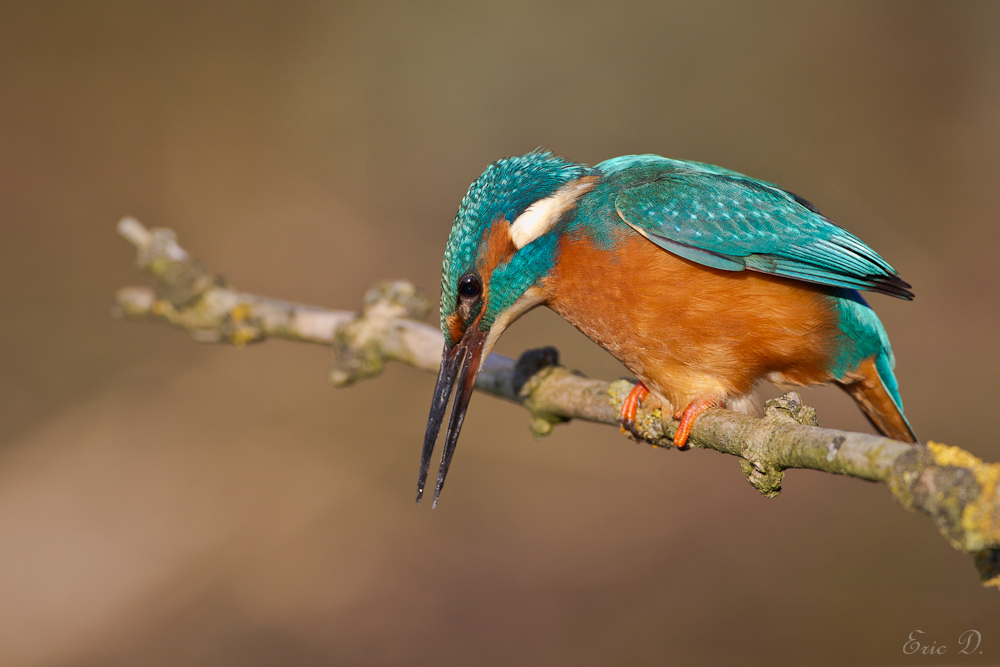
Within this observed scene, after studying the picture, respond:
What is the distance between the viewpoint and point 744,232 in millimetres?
2336

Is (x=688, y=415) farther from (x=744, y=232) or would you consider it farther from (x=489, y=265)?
(x=489, y=265)

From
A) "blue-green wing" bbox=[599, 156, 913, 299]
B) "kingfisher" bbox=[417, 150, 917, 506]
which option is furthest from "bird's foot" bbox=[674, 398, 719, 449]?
"blue-green wing" bbox=[599, 156, 913, 299]

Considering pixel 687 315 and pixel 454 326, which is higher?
pixel 687 315

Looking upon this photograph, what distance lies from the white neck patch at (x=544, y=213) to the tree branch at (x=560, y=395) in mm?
467

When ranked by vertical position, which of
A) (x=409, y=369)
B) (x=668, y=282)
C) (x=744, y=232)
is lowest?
(x=409, y=369)

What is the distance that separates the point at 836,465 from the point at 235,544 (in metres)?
4.23

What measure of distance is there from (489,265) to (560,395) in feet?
1.72

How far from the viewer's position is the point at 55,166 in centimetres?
580

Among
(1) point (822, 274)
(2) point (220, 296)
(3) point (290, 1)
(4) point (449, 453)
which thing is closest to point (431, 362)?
(4) point (449, 453)


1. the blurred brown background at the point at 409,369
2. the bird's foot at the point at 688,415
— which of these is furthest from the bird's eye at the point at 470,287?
the blurred brown background at the point at 409,369

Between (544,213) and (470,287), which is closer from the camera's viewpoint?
(470,287)

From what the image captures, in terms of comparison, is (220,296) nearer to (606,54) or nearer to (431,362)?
(431,362)

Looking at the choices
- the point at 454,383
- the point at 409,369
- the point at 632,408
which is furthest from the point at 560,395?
the point at 409,369

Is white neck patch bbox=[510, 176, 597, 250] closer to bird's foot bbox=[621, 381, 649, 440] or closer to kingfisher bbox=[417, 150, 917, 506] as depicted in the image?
kingfisher bbox=[417, 150, 917, 506]
